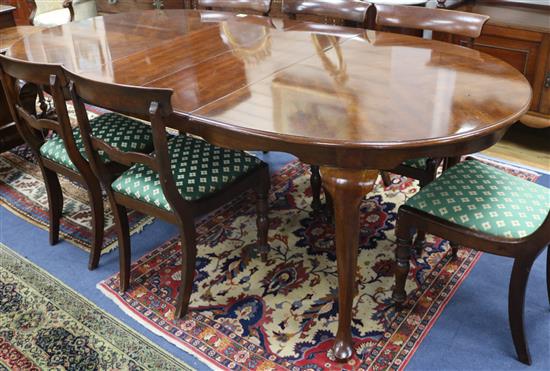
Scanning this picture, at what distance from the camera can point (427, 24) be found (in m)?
2.25

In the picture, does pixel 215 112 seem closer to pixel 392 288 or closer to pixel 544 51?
pixel 392 288

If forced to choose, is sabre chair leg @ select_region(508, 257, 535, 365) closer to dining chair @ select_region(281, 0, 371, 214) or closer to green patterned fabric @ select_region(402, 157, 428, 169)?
green patterned fabric @ select_region(402, 157, 428, 169)

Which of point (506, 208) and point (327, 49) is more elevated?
point (327, 49)

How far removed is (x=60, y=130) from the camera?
1982 mm

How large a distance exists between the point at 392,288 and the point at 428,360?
37cm

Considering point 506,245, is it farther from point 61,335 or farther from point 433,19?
point 61,335

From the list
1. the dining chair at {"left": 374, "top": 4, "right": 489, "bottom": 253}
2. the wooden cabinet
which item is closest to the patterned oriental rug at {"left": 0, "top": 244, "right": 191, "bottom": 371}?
the dining chair at {"left": 374, "top": 4, "right": 489, "bottom": 253}

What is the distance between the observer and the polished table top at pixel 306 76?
59.5 inches

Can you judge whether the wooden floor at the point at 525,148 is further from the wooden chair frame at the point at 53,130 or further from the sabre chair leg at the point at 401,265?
the wooden chair frame at the point at 53,130

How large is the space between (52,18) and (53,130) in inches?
109

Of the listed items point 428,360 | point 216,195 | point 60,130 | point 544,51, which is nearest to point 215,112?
point 216,195

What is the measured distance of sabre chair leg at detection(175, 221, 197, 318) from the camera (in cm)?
185

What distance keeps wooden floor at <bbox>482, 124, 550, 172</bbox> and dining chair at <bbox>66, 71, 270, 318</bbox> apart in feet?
5.27

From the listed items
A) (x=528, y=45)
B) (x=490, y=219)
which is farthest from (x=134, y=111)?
(x=528, y=45)
